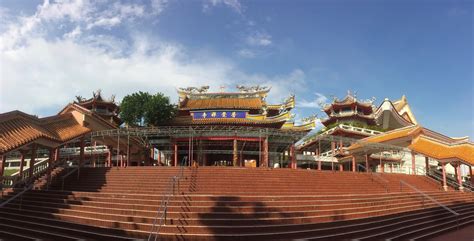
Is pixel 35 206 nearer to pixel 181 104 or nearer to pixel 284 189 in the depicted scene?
pixel 284 189

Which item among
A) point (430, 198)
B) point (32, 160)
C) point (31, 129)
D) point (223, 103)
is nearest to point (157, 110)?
point (223, 103)

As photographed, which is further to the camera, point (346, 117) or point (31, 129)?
point (346, 117)

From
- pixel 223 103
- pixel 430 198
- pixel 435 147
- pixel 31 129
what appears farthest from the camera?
pixel 223 103

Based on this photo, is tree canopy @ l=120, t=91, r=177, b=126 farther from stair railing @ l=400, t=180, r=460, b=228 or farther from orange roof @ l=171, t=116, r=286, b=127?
stair railing @ l=400, t=180, r=460, b=228

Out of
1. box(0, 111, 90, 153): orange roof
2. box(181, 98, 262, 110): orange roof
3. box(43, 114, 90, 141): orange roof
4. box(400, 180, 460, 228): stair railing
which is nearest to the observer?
box(0, 111, 90, 153): orange roof

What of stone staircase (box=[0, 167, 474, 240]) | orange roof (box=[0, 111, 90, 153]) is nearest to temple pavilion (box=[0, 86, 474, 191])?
orange roof (box=[0, 111, 90, 153])

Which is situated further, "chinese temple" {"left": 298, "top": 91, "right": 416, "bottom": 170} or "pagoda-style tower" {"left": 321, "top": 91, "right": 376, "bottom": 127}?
"pagoda-style tower" {"left": 321, "top": 91, "right": 376, "bottom": 127}

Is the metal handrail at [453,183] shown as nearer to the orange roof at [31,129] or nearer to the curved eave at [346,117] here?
the curved eave at [346,117]

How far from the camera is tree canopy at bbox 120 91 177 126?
1264 inches

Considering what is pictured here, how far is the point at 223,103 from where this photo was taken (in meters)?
35.8

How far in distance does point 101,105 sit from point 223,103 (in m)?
20.0

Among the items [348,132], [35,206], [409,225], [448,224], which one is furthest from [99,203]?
[348,132]

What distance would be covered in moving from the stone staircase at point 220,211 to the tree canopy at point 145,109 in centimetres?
1487

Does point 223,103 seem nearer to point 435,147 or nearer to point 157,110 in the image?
point 157,110
